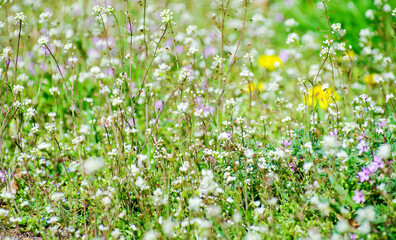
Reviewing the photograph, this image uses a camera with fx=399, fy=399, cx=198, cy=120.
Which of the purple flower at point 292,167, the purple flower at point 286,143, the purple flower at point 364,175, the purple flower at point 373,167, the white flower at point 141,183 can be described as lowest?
the white flower at point 141,183

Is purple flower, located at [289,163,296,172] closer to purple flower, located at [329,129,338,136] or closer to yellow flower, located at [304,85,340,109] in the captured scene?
purple flower, located at [329,129,338,136]

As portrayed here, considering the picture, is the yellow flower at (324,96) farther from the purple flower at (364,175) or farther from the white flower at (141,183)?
the white flower at (141,183)

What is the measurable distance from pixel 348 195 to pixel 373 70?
2.64 m

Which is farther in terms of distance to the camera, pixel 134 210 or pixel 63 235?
pixel 134 210

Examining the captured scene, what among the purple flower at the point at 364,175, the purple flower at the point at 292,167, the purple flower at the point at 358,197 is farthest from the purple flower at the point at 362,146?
the purple flower at the point at 292,167

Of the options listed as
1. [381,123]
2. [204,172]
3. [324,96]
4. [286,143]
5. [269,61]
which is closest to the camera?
[204,172]

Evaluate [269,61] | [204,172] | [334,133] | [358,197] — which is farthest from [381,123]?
[269,61]

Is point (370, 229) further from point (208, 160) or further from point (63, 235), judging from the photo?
point (63, 235)

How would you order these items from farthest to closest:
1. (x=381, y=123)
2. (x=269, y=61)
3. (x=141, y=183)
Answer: (x=269, y=61), (x=381, y=123), (x=141, y=183)

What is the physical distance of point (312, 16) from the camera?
5.20 metres

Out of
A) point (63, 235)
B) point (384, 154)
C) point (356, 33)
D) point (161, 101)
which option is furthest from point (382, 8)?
point (63, 235)

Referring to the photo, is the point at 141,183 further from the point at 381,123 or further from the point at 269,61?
the point at 269,61

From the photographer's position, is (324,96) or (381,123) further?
(324,96)

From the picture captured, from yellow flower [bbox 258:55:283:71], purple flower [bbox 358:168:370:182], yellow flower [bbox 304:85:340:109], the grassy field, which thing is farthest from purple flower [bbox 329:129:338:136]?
yellow flower [bbox 258:55:283:71]
